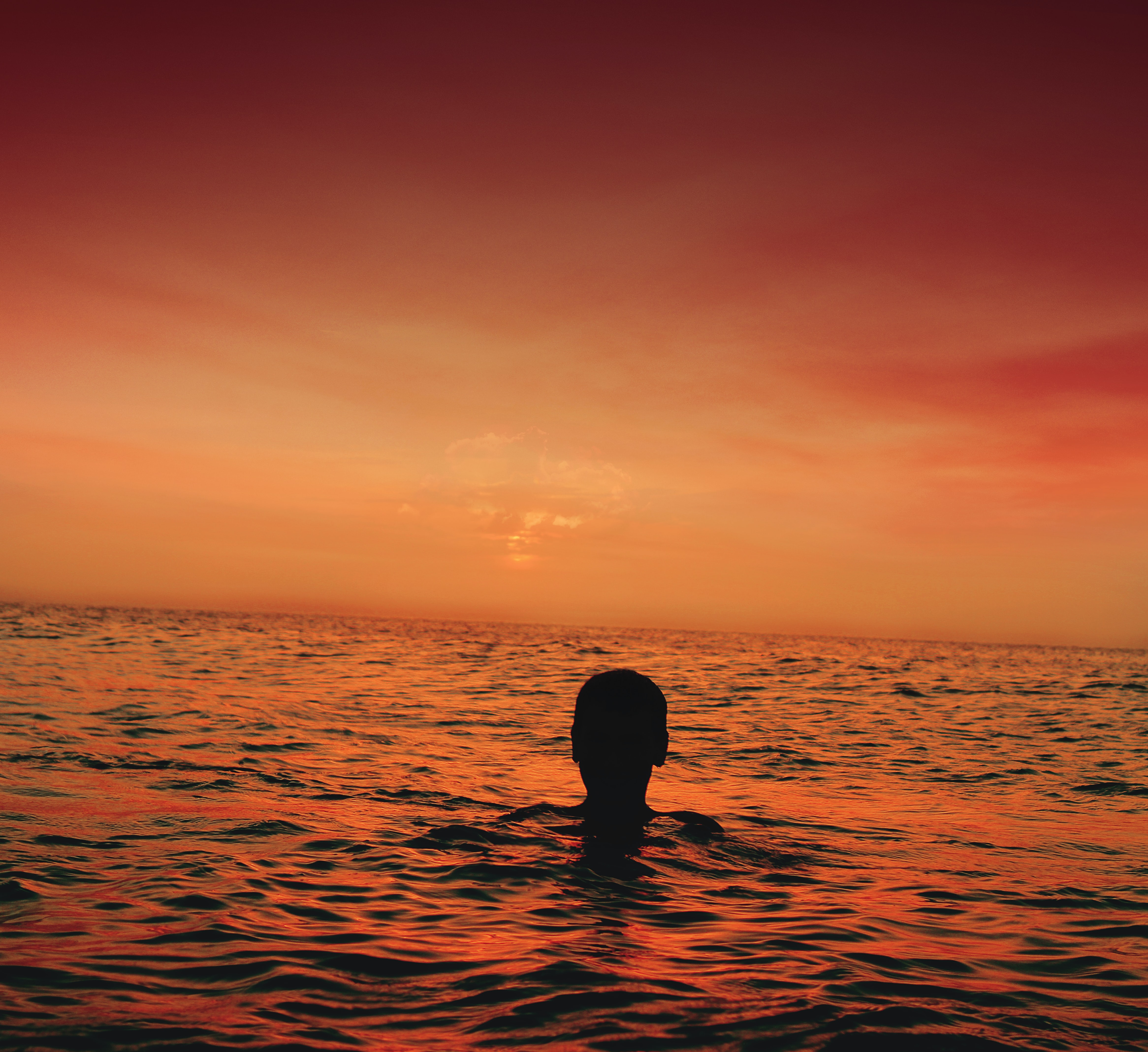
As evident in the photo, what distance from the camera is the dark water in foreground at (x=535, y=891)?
12.4 ft

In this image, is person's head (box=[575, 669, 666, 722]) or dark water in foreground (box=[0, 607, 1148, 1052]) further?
person's head (box=[575, 669, 666, 722])

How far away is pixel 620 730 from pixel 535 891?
132 cm

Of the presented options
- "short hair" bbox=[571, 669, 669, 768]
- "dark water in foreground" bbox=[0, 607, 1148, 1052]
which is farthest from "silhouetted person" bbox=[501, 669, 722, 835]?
"dark water in foreground" bbox=[0, 607, 1148, 1052]

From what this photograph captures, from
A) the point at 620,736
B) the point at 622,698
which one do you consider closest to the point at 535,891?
the point at 620,736

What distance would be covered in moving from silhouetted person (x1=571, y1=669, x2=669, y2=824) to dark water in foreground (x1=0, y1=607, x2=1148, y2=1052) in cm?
66

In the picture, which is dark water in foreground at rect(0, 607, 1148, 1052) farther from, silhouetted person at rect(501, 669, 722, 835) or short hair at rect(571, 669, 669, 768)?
short hair at rect(571, 669, 669, 768)

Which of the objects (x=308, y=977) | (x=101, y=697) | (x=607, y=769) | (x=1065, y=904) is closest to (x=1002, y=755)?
(x=1065, y=904)

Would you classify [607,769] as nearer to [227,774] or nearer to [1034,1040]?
[1034,1040]

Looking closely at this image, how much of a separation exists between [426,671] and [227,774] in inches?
779

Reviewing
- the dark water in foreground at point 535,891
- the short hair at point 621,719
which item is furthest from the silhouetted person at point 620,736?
the dark water in foreground at point 535,891

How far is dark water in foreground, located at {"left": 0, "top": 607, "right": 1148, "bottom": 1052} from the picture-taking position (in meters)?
3.79

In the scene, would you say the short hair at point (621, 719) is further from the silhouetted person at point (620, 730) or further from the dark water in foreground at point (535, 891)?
the dark water in foreground at point (535, 891)

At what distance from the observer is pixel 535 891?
5855mm

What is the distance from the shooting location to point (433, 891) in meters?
5.88
